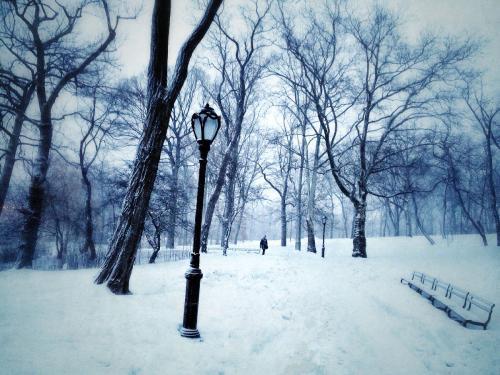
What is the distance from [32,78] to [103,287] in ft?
34.0

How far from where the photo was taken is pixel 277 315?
19.8 ft

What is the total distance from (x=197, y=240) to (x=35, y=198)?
9.76m

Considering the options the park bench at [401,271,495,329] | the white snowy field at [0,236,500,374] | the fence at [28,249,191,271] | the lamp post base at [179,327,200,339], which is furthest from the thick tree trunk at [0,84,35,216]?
the park bench at [401,271,495,329]

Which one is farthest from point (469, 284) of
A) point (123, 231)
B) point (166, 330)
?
point (123, 231)

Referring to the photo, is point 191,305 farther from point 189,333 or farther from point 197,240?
point 197,240

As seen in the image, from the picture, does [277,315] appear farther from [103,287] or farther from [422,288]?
[422,288]

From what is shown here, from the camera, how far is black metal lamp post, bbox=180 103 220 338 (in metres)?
4.30

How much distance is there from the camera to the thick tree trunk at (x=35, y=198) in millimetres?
10039

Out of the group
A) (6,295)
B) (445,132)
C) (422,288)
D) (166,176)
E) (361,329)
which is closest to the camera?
(6,295)

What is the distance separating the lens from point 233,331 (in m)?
4.95

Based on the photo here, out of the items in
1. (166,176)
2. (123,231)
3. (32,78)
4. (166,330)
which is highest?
(32,78)

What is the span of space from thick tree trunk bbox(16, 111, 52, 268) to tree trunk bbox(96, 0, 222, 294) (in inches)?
284

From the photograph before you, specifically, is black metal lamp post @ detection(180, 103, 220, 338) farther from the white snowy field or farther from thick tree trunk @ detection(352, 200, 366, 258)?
thick tree trunk @ detection(352, 200, 366, 258)

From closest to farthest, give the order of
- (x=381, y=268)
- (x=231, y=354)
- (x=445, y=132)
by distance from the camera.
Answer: (x=231, y=354) → (x=381, y=268) → (x=445, y=132)
